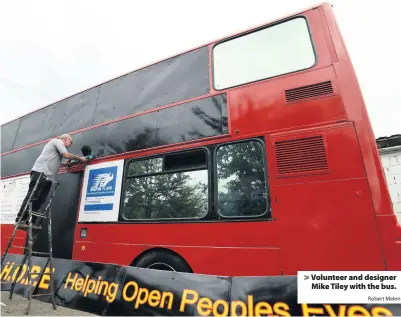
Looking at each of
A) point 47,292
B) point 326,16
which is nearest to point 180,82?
point 326,16

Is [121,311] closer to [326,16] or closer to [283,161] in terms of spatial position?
[283,161]

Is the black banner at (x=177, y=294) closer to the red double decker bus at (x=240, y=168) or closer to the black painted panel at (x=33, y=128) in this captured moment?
the red double decker bus at (x=240, y=168)

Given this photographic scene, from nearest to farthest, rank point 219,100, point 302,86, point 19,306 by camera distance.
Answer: point 302,86 < point 19,306 < point 219,100

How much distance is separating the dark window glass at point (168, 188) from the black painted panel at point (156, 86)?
104 cm

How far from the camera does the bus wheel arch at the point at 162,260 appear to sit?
3.22 meters

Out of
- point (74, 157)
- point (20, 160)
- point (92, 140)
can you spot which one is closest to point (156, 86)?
point (92, 140)

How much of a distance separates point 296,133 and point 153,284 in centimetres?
247

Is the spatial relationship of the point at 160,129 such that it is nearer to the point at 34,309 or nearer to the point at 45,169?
the point at 45,169

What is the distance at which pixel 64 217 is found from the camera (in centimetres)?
450

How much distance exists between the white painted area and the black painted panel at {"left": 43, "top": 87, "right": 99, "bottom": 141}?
24.4 ft

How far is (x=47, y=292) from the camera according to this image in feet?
12.2

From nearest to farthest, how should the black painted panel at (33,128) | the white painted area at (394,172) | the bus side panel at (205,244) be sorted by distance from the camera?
the bus side panel at (205,244) → the black painted panel at (33,128) → the white painted area at (394,172)

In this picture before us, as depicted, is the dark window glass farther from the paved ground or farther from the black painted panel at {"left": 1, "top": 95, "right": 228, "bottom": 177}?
the paved ground

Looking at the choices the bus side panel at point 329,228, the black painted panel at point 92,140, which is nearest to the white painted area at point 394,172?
the bus side panel at point 329,228
